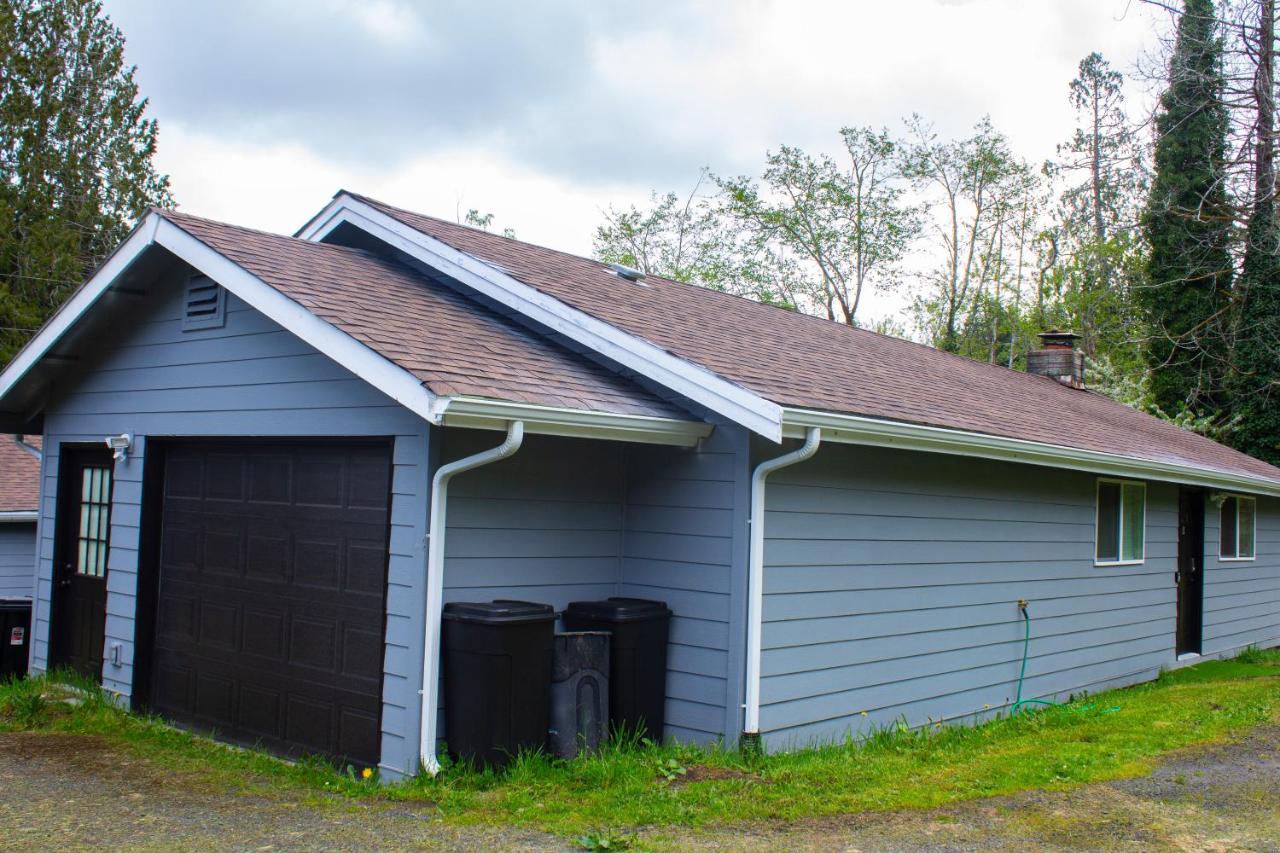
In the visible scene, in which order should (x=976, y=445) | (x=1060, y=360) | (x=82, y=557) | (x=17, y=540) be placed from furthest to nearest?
(x=1060, y=360)
(x=17, y=540)
(x=82, y=557)
(x=976, y=445)

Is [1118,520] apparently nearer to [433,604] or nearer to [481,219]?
[433,604]

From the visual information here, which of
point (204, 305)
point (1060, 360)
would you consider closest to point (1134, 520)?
point (1060, 360)

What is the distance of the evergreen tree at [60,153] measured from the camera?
25.6 meters

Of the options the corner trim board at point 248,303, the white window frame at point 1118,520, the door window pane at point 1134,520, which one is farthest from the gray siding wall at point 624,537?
the door window pane at point 1134,520

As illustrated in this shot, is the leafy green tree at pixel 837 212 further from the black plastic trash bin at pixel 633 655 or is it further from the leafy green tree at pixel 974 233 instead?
the black plastic trash bin at pixel 633 655

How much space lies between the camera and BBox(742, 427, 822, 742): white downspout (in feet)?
22.0

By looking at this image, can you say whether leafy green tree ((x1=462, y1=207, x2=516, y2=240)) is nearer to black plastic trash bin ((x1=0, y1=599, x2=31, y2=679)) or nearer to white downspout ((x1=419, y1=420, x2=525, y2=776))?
black plastic trash bin ((x1=0, y1=599, x2=31, y2=679))

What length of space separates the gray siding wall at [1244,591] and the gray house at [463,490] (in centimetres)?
497

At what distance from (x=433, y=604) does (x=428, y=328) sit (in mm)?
1855

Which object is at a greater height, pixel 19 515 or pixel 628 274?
pixel 628 274

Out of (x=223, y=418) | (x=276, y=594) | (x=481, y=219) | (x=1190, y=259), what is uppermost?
(x=481, y=219)

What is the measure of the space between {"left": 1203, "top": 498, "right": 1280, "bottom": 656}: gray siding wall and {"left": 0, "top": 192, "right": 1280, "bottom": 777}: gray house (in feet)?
16.3

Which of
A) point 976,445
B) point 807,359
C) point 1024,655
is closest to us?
point 976,445

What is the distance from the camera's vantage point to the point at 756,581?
6793 millimetres
